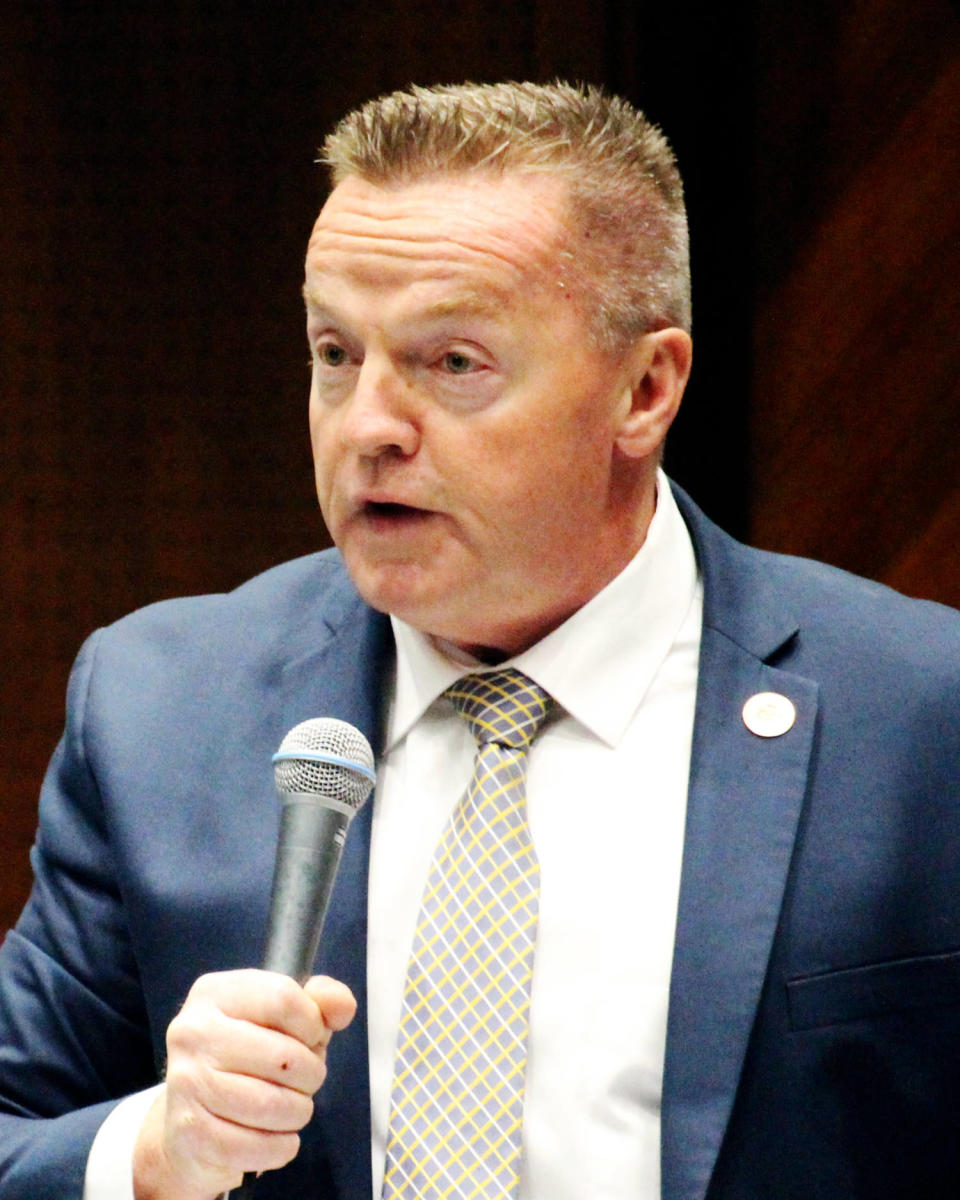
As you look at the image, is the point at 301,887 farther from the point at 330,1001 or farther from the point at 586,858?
the point at 586,858

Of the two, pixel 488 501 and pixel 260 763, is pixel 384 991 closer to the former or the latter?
pixel 260 763

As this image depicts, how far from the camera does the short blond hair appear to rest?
145 centimetres

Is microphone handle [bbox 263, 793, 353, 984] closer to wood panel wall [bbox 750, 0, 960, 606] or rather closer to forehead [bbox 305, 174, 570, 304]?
forehead [bbox 305, 174, 570, 304]

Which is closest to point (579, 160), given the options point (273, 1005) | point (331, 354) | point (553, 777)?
point (331, 354)

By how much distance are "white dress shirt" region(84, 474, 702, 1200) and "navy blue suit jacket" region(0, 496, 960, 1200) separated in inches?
1.1

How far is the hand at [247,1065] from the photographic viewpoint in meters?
1.09

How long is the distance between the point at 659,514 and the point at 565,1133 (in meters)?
0.56

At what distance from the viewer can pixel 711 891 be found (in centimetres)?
141

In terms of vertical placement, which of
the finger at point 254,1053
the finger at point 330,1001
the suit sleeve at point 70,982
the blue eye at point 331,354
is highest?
the blue eye at point 331,354

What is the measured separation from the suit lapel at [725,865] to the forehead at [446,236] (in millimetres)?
354

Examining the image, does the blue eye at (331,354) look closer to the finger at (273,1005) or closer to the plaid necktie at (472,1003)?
the plaid necktie at (472,1003)

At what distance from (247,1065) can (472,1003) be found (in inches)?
12.5

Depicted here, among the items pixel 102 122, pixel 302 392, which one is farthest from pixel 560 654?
pixel 102 122

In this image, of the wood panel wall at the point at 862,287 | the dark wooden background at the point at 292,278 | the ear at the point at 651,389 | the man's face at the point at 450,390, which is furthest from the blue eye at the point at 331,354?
the wood panel wall at the point at 862,287
